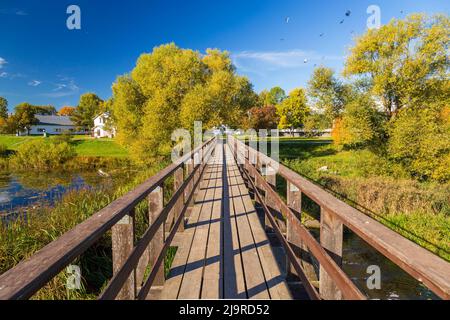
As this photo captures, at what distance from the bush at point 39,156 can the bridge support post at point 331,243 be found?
29.7m

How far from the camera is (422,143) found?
15.5 m

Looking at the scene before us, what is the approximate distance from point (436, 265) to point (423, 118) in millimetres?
18008

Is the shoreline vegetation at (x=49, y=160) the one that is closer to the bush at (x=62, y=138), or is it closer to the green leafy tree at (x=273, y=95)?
the bush at (x=62, y=138)

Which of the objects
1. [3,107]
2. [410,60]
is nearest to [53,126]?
[3,107]

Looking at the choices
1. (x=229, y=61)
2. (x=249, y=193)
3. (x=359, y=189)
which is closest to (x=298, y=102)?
(x=229, y=61)

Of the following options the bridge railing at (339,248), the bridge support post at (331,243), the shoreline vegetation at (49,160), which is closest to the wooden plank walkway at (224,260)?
the bridge railing at (339,248)

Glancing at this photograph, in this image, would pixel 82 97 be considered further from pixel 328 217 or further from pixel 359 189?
pixel 328 217

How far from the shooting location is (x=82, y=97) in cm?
6769

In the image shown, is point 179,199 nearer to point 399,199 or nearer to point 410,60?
point 399,199

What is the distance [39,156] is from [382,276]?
29.5m

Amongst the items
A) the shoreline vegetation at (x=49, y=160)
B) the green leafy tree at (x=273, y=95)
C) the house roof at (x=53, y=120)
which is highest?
the green leafy tree at (x=273, y=95)

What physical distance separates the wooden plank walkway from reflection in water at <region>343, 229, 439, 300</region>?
10.7ft

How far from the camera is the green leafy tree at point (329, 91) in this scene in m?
22.0
